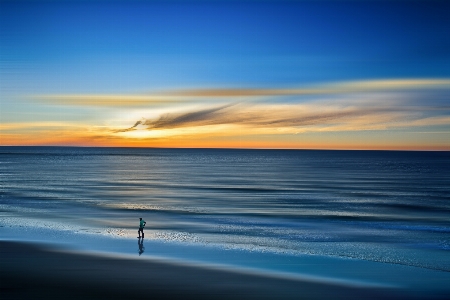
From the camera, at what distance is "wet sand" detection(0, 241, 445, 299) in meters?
15.9

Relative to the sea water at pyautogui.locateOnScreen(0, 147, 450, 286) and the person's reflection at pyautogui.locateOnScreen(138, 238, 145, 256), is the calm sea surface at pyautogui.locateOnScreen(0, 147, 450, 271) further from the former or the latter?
the person's reflection at pyautogui.locateOnScreen(138, 238, 145, 256)

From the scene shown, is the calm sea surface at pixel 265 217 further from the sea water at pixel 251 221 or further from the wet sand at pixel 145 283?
the wet sand at pixel 145 283

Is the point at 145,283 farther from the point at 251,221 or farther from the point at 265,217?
the point at 265,217

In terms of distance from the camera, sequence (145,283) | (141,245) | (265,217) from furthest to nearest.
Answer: (265,217) → (141,245) → (145,283)

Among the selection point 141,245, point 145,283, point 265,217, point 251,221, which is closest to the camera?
point 145,283

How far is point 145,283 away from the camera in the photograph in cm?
1706

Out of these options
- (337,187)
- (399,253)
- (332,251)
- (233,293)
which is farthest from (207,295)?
(337,187)

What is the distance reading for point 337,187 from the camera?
6425 cm

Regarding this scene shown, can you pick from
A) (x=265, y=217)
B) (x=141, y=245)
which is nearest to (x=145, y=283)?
(x=141, y=245)

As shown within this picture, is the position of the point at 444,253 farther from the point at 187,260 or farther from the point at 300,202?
the point at 300,202

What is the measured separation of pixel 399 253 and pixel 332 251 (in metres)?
3.35

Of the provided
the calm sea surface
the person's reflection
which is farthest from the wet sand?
the calm sea surface

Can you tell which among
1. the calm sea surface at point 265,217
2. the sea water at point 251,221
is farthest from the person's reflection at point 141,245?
the calm sea surface at point 265,217

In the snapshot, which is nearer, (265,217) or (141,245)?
(141,245)
